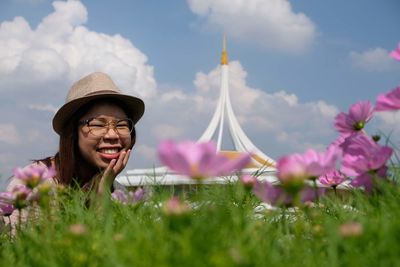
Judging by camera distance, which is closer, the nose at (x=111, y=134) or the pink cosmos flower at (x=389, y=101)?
the pink cosmos flower at (x=389, y=101)

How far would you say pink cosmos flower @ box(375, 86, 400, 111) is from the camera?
1.10 meters

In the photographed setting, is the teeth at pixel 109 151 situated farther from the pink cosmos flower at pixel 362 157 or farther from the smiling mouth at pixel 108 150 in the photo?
the pink cosmos flower at pixel 362 157

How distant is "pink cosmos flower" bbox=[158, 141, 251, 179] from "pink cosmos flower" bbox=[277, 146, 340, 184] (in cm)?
10

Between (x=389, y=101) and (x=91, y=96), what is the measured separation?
5.71 feet

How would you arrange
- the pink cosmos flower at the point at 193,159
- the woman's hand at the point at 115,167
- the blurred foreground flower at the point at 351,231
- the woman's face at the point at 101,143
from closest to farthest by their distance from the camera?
1. the pink cosmos flower at the point at 193,159
2. the blurred foreground flower at the point at 351,231
3. the woman's hand at the point at 115,167
4. the woman's face at the point at 101,143

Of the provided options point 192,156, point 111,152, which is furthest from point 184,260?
point 111,152

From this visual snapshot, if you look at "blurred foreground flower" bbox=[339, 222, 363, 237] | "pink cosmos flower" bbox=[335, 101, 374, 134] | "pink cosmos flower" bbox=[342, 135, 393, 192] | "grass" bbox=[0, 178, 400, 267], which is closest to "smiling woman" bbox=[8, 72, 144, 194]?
"grass" bbox=[0, 178, 400, 267]

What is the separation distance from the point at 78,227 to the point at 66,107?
1840 mm

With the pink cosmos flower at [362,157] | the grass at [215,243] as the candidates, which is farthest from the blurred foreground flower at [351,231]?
the pink cosmos flower at [362,157]

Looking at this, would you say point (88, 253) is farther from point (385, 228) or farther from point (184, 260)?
→ point (385, 228)

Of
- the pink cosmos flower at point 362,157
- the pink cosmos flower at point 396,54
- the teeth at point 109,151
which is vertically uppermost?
the pink cosmos flower at point 396,54

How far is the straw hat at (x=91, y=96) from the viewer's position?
262 centimetres

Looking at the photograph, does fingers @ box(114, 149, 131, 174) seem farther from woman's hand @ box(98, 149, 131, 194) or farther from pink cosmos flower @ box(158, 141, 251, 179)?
pink cosmos flower @ box(158, 141, 251, 179)

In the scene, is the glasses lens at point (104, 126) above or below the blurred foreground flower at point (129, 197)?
above
